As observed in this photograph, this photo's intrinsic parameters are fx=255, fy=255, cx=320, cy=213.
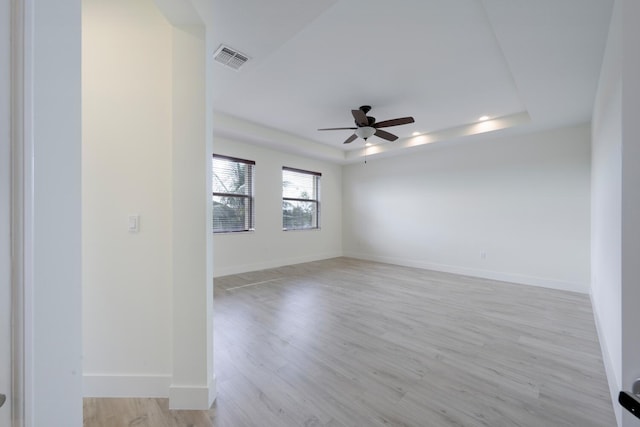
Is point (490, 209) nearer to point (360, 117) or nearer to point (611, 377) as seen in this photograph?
point (360, 117)

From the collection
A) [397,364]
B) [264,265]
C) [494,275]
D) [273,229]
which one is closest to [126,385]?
[397,364]

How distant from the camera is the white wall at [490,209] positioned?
3832mm

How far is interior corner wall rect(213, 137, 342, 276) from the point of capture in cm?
470

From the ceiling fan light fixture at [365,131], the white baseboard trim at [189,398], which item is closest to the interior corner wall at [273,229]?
the ceiling fan light fixture at [365,131]

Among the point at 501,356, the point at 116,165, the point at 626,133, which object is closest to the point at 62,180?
the point at 116,165

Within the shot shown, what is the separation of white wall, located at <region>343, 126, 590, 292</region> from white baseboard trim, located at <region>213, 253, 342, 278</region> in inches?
47.1

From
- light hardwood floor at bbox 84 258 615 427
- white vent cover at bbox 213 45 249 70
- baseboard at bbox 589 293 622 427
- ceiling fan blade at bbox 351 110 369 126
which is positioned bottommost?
light hardwood floor at bbox 84 258 615 427

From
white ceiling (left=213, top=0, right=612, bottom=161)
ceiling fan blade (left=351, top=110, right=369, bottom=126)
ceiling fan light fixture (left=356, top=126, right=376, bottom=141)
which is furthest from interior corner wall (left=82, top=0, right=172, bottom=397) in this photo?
ceiling fan light fixture (left=356, top=126, right=376, bottom=141)

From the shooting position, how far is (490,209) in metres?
4.57

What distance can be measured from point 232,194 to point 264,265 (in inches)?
62.2

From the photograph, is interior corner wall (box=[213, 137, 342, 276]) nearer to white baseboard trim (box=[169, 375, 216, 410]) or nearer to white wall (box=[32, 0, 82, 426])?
white baseboard trim (box=[169, 375, 216, 410])

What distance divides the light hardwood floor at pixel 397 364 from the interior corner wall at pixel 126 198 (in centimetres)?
28

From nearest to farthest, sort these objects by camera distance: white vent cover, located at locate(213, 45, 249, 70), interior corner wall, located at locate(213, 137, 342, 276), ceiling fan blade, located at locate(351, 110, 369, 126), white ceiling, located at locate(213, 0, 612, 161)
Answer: white ceiling, located at locate(213, 0, 612, 161) → white vent cover, located at locate(213, 45, 249, 70) → ceiling fan blade, located at locate(351, 110, 369, 126) → interior corner wall, located at locate(213, 137, 342, 276)

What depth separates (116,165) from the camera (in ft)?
5.20
